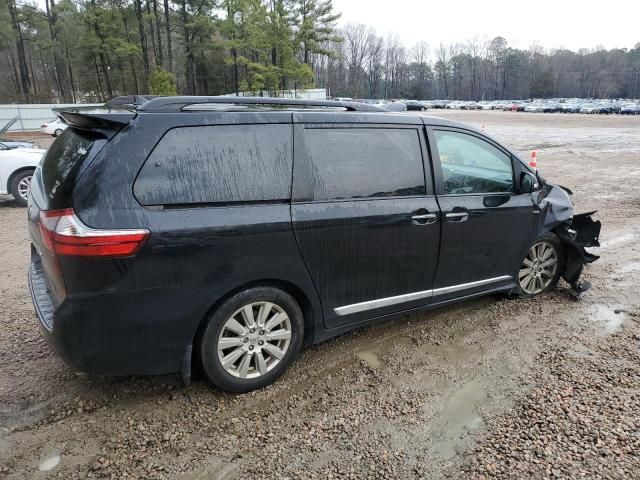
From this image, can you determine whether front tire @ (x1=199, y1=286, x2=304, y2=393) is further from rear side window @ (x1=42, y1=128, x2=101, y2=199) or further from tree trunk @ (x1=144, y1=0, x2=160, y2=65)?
tree trunk @ (x1=144, y1=0, x2=160, y2=65)

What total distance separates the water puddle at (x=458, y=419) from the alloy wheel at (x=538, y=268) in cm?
170

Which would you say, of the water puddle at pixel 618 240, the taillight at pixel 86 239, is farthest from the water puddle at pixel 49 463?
the water puddle at pixel 618 240

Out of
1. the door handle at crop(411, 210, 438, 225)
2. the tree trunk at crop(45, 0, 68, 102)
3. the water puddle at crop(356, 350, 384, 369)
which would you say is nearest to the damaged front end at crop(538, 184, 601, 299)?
the door handle at crop(411, 210, 438, 225)

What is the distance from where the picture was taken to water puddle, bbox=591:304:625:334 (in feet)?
13.7

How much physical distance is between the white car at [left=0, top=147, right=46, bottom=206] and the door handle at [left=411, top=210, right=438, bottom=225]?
7950 mm

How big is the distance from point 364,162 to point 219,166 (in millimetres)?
1072

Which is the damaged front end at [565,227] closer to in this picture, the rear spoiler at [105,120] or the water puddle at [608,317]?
the water puddle at [608,317]

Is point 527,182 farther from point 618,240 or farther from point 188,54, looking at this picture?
point 188,54

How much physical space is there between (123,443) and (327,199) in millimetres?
1906

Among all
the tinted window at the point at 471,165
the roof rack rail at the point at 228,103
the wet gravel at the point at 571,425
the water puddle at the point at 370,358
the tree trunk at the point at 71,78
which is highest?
the tree trunk at the point at 71,78

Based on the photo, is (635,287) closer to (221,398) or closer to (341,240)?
(341,240)

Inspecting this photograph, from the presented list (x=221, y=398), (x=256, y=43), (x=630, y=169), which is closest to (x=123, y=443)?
(x=221, y=398)

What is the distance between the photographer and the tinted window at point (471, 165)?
12.4 ft

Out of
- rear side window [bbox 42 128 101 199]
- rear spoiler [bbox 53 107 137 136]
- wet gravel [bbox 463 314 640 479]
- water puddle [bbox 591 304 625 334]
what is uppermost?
rear spoiler [bbox 53 107 137 136]
